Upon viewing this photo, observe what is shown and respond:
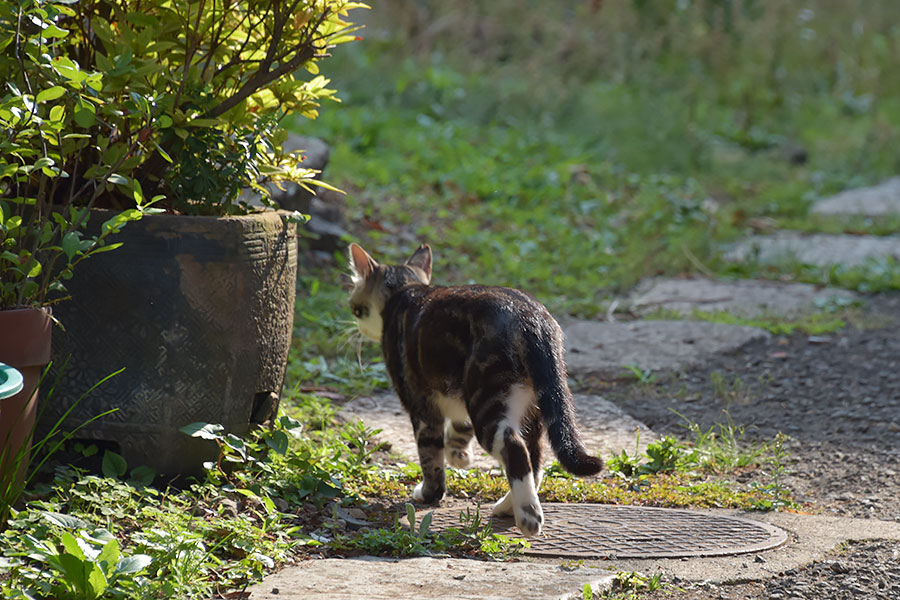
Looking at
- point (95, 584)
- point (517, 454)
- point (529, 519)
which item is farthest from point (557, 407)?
point (95, 584)

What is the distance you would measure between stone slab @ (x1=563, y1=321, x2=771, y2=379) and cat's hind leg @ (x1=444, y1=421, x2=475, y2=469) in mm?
1540

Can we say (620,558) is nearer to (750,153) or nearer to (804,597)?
(804,597)

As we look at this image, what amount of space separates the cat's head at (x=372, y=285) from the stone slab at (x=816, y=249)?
407 centimetres

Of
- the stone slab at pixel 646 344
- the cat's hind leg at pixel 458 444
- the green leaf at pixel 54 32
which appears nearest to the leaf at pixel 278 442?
the cat's hind leg at pixel 458 444

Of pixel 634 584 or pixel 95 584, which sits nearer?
pixel 95 584

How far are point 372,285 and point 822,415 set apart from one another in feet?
7.21

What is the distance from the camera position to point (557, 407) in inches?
122

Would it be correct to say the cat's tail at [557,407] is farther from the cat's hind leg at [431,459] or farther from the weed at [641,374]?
the weed at [641,374]

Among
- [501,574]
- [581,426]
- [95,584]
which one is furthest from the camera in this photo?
[581,426]

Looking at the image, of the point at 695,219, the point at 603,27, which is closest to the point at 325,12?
the point at 695,219

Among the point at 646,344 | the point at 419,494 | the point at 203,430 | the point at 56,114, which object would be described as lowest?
the point at 419,494

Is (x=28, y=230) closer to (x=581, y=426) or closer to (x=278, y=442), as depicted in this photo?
(x=278, y=442)

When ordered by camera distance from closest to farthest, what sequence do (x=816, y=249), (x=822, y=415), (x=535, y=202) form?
(x=822, y=415) < (x=816, y=249) < (x=535, y=202)

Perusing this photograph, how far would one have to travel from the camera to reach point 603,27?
12.6 metres
